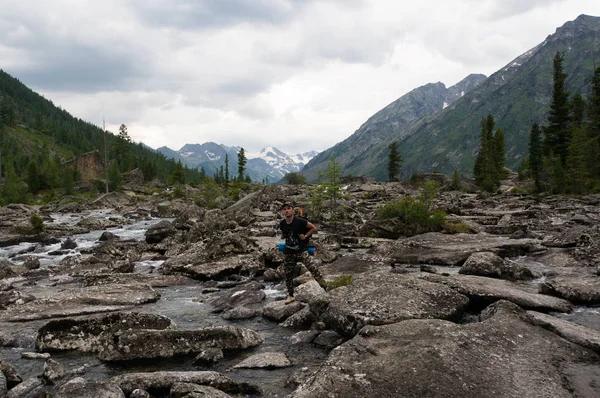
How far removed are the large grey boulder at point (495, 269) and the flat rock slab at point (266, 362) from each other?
8.76 metres

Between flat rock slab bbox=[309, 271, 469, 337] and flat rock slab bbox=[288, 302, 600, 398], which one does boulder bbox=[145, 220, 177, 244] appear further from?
flat rock slab bbox=[288, 302, 600, 398]

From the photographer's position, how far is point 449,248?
63.3ft

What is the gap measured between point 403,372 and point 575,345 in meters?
4.07

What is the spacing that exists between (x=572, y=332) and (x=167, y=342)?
29.5ft

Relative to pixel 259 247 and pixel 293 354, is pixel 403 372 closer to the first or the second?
pixel 293 354

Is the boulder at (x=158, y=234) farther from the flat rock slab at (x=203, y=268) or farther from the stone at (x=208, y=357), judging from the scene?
Answer: the stone at (x=208, y=357)

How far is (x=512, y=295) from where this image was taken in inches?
436

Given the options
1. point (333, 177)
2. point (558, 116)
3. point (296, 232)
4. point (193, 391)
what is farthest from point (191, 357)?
point (558, 116)

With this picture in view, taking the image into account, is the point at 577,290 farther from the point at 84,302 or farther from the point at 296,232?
the point at 84,302

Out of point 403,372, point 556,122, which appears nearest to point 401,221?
point 403,372

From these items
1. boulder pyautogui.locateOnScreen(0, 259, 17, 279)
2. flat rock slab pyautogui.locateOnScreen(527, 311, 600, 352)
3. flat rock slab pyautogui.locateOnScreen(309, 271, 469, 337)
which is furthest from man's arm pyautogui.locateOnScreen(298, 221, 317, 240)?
boulder pyautogui.locateOnScreen(0, 259, 17, 279)

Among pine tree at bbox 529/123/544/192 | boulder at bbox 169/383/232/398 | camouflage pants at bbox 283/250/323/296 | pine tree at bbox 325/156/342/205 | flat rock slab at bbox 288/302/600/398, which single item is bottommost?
boulder at bbox 169/383/232/398

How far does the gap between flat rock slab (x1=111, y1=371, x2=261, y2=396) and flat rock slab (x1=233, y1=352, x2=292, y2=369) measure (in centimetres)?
107

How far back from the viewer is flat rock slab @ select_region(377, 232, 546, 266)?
1817 centimetres
